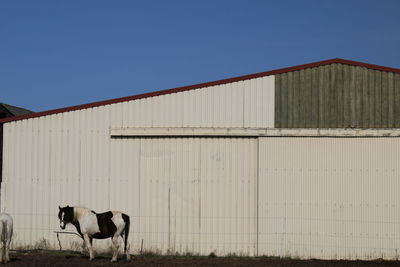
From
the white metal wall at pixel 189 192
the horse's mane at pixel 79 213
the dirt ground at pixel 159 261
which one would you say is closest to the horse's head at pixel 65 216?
the horse's mane at pixel 79 213

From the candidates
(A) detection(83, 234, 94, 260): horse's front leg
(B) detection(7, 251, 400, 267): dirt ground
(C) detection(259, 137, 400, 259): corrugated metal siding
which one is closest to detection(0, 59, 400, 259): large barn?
(C) detection(259, 137, 400, 259): corrugated metal siding

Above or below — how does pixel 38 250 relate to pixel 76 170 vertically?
below

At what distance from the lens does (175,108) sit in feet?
73.9

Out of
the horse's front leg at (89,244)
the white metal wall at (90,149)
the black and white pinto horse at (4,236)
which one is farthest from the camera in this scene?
the white metal wall at (90,149)

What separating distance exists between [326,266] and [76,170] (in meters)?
9.38

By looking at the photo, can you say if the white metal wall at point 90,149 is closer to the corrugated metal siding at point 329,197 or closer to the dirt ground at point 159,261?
the dirt ground at point 159,261

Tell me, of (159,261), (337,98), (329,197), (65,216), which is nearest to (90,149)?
(65,216)

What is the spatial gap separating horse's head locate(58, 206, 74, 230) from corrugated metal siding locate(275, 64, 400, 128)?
772 cm

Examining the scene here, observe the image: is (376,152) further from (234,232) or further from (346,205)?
(234,232)

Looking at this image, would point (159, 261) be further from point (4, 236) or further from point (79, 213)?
point (4, 236)

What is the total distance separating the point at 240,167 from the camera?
22.3 meters

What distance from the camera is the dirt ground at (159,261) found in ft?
63.3

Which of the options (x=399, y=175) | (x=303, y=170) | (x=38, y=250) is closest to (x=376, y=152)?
(x=399, y=175)

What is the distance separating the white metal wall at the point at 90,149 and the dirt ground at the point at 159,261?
0.93 metres
